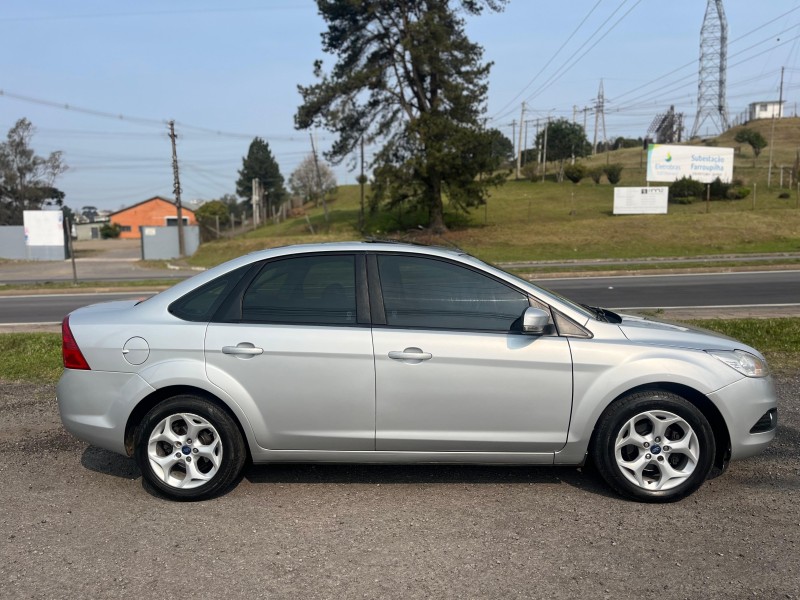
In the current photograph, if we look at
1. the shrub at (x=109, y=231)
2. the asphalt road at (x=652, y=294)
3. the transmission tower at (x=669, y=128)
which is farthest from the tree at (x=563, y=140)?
the asphalt road at (x=652, y=294)

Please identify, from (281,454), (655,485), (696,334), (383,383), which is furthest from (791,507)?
(281,454)

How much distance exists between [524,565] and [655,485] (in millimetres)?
1183

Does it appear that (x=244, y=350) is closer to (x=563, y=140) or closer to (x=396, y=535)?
(x=396, y=535)

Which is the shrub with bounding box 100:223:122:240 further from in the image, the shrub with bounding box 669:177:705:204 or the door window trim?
the door window trim

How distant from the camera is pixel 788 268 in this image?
21.2 meters

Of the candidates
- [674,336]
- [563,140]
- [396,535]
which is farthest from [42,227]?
[563,140]

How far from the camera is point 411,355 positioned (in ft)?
13.7

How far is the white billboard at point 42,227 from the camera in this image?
42750mm

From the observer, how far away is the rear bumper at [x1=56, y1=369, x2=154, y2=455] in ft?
14.2

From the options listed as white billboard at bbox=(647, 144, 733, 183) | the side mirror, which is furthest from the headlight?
white billboard at bbox=(647, 144, 733, 183)

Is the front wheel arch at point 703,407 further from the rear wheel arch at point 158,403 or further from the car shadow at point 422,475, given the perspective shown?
the rear wheel arch at point 158,403

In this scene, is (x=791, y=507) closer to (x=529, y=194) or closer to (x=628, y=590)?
(x=628, y=590)

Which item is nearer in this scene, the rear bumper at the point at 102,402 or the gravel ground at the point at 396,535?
the gravel ground at the point at 396,535

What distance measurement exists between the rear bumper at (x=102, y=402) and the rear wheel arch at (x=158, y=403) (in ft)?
0.12
